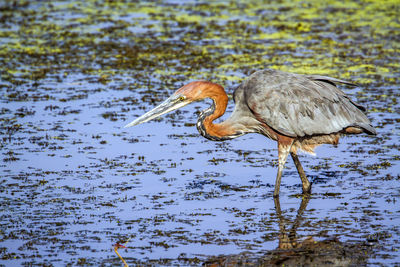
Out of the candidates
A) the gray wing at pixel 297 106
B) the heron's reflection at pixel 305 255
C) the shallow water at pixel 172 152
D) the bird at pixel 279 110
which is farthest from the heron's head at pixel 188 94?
the heron's reflection at pixel 305 255

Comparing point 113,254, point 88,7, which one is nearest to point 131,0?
point 88,7

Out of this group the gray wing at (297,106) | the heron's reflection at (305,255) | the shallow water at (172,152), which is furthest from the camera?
the gray wing at (297,106)

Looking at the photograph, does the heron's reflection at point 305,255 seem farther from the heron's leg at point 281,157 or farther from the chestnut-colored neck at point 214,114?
the chestnut-colored neck at point 214,114

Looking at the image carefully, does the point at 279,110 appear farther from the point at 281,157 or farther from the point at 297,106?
the point at 281,157

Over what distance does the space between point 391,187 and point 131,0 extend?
17.2 meters

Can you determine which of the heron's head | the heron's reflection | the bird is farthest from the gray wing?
the heron's reflection

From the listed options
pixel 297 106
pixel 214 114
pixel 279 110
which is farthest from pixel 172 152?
pixel 297 106

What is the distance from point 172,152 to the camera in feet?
37.8

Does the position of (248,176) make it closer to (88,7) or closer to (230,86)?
(230,86)

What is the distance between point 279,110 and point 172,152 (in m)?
2.61

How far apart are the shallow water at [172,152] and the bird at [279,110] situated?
80 centimetres

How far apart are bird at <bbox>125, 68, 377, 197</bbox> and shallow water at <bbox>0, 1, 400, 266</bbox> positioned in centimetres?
80

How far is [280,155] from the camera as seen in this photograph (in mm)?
9570

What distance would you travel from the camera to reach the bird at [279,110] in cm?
945
